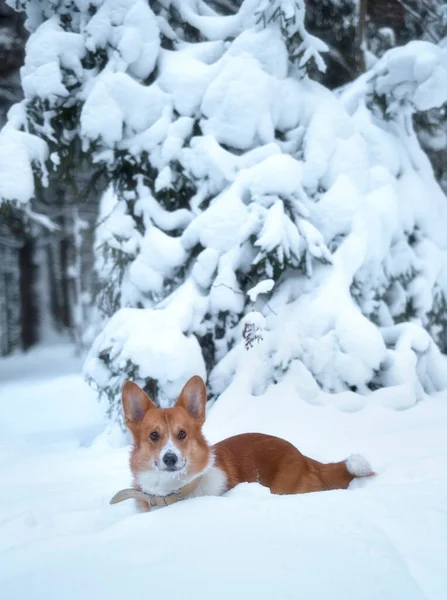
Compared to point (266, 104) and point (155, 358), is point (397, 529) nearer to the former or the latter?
point (155, 358)

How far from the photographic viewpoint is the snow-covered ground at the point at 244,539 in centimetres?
201

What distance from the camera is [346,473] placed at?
363 centimetres

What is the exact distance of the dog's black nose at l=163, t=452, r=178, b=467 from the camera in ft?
10.5

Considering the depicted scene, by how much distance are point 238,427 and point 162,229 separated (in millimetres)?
2344

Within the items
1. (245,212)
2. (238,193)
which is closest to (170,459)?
(245,212)

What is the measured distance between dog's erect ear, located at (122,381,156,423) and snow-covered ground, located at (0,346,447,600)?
1.82ft

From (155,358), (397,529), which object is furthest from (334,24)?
(397,529)

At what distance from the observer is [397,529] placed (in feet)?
8.06

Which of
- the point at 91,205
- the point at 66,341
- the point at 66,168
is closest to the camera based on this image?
the point at 66,168

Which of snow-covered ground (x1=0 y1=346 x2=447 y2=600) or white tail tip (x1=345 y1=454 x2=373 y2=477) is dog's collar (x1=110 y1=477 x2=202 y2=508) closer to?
snow-covered ground (x1=0 y1=346 x2=447 y2=600)

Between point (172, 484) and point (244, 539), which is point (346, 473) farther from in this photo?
point (244, 539)

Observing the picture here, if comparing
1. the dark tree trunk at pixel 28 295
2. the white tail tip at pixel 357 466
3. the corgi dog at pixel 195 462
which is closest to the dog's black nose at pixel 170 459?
the corgi dog at pixel 195 462

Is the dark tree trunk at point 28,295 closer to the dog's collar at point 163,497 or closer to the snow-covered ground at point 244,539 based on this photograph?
the snow-covered ground at point 244,539

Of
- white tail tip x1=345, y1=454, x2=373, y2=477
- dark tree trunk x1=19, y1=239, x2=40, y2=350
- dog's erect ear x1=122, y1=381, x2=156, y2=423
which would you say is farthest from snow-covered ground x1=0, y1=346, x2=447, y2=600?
dark tree trunk x1=19, y1=239, x2=40, y2=350
